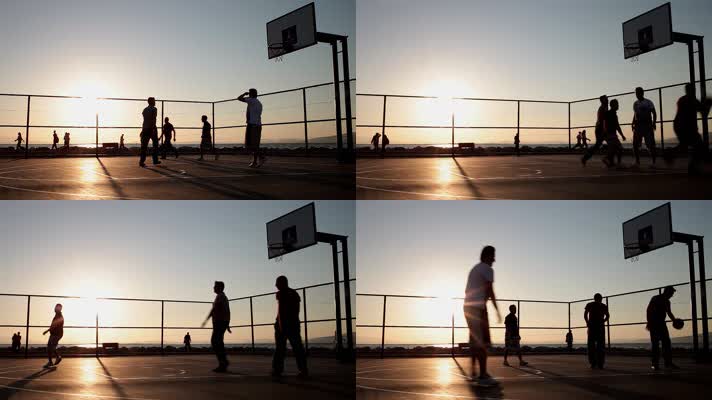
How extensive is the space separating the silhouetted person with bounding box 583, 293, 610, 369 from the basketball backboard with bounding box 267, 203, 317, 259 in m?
4.59

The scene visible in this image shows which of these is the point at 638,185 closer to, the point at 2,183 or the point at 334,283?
the point at 334,283

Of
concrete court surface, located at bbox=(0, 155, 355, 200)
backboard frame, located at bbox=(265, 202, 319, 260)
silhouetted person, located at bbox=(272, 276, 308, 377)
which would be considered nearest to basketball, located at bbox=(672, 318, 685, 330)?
concrete court surface, located at bbox=(0, 155, 355, 200)

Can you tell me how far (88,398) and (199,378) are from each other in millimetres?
2033

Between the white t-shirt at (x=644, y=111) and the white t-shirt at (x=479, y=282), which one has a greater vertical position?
the white t-shirt at (x=644, y=111)

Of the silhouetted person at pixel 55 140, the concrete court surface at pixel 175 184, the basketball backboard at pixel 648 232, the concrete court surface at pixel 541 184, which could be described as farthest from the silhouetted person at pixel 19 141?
the basketball backboard at pixel 648 232

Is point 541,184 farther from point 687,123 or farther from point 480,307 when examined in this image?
point 480,307

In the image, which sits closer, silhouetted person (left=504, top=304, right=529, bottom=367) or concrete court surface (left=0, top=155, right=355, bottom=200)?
concrete court surface (left=0, top=155, right=355, bottom=200)

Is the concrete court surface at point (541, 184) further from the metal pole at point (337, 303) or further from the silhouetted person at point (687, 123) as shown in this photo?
the metal pole at point (337, 303)

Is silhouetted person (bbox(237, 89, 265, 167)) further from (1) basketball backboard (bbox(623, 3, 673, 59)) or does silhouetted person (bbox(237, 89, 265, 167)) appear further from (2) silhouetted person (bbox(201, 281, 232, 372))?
(1) basketball backboard (bbox(623, 3, 673, 59))

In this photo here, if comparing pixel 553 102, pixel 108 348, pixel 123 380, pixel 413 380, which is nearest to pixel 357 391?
pixel 413 380

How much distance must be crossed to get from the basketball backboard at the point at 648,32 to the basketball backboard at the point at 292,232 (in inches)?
420

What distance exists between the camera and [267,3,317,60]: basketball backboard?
18.0 m

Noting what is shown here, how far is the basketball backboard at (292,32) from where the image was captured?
1796 centimetres

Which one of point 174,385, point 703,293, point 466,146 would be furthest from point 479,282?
point 466,146
